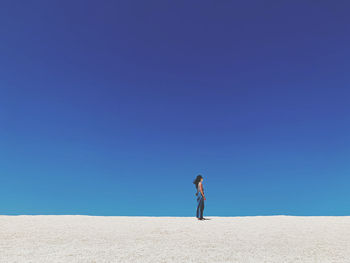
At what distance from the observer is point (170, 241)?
427 inches

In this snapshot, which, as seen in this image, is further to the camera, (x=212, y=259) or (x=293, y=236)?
(x=293, y=236)

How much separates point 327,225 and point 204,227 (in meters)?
6.68

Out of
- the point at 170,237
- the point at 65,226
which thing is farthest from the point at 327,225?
the point at 65,226

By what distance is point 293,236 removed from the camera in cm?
1235

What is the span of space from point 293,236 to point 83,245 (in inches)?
338

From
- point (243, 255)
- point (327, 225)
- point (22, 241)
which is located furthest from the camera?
point (327, 225)

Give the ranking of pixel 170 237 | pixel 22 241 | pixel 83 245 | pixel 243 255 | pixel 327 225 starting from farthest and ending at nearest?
pixel 327 225 < pixel 170 237 < pixel 22 241 < pixel 83 245 < pixel 243 255

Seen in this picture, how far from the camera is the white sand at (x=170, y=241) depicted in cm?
885

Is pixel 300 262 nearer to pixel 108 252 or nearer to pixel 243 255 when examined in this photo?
pixel 243 255

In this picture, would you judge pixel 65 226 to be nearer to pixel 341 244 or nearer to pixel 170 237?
pixel 170 237

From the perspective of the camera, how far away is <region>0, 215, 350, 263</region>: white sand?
29.0ft

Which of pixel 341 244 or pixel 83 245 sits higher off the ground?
pixel 341 244

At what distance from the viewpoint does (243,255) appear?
922cm

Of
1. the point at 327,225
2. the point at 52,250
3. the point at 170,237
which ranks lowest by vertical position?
the point at 52,250
